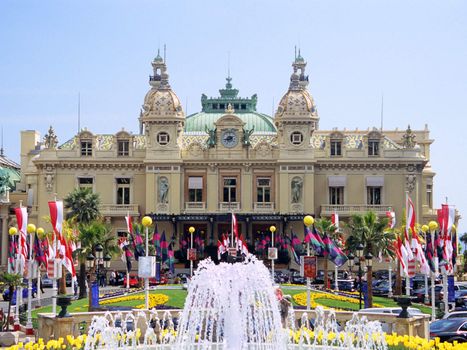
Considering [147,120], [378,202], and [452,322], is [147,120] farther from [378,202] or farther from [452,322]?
[452,322]

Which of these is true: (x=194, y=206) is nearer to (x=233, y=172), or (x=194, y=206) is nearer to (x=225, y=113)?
(x=233, y=172)

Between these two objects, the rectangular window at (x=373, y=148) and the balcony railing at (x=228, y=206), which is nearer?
the balcony railing at (x=228, y=206)

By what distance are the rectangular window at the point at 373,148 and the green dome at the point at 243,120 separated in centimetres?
1158

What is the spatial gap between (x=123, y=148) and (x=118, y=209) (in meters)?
5.75

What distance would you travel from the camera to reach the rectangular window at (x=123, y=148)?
300 ft

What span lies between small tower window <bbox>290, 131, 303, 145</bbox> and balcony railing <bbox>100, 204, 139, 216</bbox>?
15.5m

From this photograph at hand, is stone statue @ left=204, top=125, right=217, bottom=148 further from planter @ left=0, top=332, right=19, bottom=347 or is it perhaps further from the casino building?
planter @ left=0, top=332, right=19, bottom=347

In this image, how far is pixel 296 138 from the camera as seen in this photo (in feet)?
294

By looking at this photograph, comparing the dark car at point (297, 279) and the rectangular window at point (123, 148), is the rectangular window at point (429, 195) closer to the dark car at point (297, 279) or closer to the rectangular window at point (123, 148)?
the dark car at point (297, 279)

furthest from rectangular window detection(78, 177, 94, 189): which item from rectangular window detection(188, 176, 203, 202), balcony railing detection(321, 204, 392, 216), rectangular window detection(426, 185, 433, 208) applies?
rectangular window detection(426, 185, 433, 208)

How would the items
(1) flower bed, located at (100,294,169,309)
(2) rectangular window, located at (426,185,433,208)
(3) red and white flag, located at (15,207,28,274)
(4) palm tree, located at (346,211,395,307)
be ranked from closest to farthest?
(3) red and white flag, located at (15,207,28,274) < (1) flower bed, located at (100,294,169,309) < (4) palm tree, located at (346,211,395,307) < (2) rectangular window, located at (426,185,433,208)

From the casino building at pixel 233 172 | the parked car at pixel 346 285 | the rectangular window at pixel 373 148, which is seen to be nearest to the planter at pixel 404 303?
the parked car at pixel 346 285

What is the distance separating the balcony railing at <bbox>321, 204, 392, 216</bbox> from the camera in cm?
8969

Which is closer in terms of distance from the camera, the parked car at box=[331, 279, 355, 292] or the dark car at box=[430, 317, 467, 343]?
the dark car at box=[430, 317, 467, 343]
